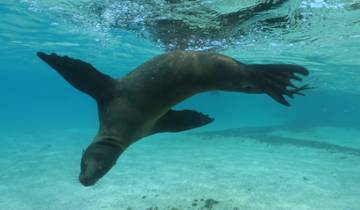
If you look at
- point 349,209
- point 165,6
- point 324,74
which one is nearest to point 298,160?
point 349,209

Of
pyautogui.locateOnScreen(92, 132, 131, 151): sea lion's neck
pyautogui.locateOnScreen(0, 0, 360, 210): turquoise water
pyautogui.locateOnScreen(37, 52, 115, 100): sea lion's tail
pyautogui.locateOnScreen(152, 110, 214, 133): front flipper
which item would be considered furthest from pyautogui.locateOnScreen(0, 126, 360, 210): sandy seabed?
pyautogui.locateOnScreen(37, 52, 115, 100): sea lion's tail

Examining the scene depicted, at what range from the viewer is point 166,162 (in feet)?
61.6

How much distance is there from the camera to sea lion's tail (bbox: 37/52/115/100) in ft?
15.0

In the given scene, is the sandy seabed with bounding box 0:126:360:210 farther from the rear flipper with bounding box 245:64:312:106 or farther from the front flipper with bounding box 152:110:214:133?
the rear flipper with bounding box 245:64:312:106

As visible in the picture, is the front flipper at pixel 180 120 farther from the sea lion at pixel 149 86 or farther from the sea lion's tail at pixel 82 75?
the sea lion's tail at pixel 82 75

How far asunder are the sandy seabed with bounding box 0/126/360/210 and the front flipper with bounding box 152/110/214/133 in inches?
242

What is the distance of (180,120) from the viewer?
17.5 ft

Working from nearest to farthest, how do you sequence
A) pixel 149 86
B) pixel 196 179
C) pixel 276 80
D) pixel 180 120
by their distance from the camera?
pixel 276 80
pixel 149 86
pixel 180 120
pixel 196 179

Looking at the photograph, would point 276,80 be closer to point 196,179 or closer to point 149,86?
point 149,86

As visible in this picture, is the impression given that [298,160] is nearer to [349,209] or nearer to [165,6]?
[349,209]

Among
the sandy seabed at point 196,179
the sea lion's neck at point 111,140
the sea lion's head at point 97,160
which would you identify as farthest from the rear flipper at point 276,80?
the sandy seabed at point 196,179

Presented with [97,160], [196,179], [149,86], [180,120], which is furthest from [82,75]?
[196,179]

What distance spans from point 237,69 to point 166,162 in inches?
581

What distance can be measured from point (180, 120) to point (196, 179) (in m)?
9.40
